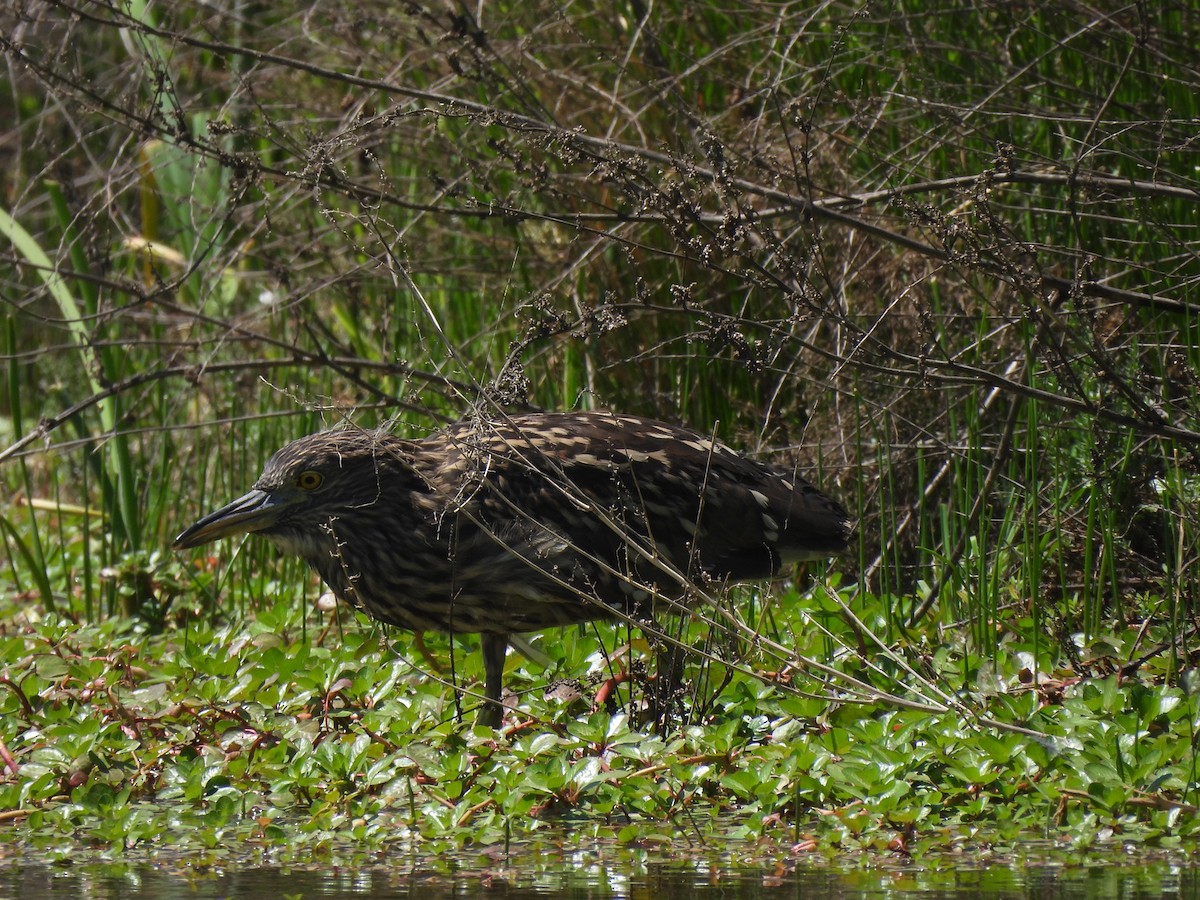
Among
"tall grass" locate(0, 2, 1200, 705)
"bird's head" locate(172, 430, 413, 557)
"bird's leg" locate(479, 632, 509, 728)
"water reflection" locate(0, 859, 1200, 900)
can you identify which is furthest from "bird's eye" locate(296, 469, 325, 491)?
"water reflection" locate(0, 859, 1200, 900)

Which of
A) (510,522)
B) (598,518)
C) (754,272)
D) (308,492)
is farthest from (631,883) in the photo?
(308,492)

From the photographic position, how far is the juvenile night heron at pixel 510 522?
4.87 metres

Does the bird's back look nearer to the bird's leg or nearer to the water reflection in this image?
the bird's leg

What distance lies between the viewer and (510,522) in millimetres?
4941

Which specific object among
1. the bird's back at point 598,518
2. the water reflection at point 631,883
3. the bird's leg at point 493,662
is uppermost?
the bird's back at point 598,518

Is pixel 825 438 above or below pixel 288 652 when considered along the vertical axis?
above

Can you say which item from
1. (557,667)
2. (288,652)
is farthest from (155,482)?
(557,667)

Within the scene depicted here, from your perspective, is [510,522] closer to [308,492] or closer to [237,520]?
[308,492]

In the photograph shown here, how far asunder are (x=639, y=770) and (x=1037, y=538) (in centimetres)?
157

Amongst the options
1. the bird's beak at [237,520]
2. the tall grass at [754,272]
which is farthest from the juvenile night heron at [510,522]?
the tall grass at [754,272]

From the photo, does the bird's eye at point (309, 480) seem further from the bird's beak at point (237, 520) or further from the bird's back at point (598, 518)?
the bird's back at point (598, 518)

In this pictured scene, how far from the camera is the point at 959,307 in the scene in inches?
250

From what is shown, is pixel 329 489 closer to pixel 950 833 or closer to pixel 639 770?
pixel 639 770

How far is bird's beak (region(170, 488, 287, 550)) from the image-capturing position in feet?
16.5
